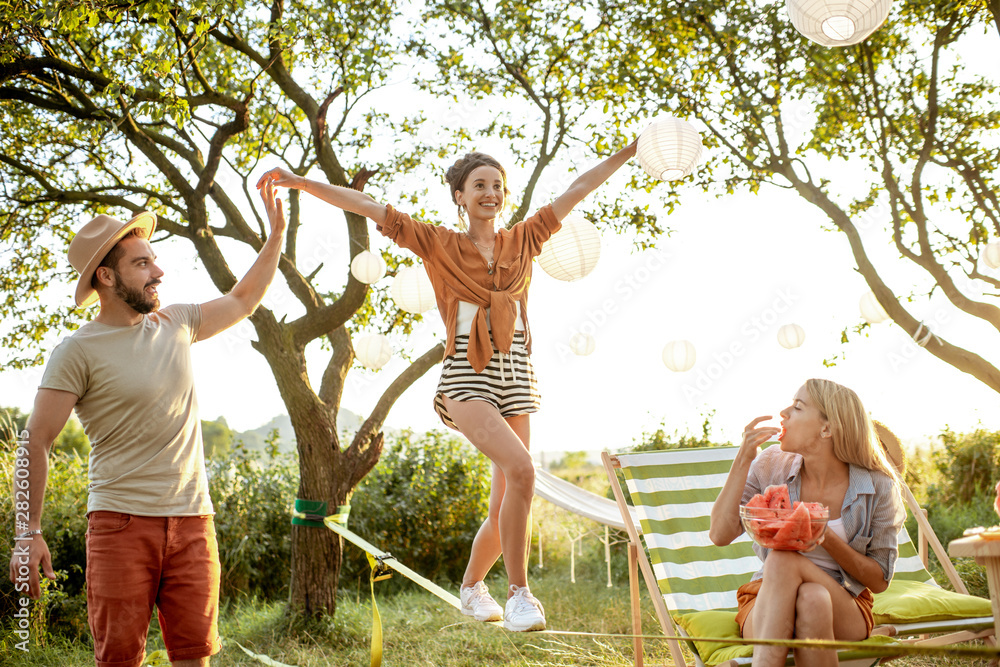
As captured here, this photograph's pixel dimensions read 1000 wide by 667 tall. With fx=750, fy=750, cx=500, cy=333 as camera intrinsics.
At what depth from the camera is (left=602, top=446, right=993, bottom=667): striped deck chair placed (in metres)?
2.56

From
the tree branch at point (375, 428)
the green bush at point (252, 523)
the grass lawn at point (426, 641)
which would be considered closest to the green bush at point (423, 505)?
the green bush at point (252, 523)

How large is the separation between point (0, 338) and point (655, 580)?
17.6ft

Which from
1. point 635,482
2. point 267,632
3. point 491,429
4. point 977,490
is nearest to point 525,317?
point 491,429

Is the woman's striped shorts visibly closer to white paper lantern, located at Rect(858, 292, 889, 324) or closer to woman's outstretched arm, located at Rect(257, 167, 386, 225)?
woman's outstretched arm, located at Rect(257, 167, 386, 225)

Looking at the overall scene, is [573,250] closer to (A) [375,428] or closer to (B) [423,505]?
(A) [375,428]

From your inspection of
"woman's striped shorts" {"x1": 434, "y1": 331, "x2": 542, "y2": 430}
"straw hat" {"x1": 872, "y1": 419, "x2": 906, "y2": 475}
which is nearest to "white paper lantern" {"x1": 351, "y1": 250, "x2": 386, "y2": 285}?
"woman's striped shorts" {"x1": 434, "y1": 331, "x2": 542, "y2": 430}

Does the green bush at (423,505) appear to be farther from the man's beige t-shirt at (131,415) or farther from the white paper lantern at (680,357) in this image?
the man's beige t-shirt at (131,415)

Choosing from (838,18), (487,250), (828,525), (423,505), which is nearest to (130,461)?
(487,250)

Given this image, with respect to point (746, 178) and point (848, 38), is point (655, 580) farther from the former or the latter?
point (746, 178)

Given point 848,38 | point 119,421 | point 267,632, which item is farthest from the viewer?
point 267,632

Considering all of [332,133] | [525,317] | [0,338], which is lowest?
[525,317]

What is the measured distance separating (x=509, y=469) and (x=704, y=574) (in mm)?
1240

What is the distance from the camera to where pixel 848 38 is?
3129 millimetres

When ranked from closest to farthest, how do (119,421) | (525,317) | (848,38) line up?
(119,421) < (525,317) < (848,38)
